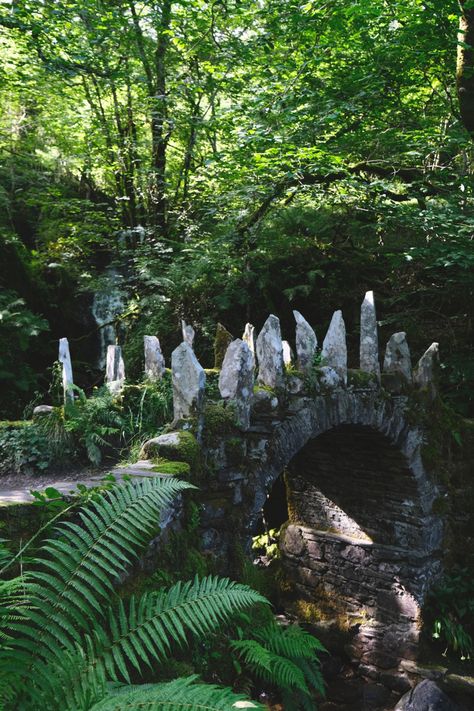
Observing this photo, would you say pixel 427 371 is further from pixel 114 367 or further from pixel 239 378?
pixel 114 367

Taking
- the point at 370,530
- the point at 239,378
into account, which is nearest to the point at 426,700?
the point at 370,530

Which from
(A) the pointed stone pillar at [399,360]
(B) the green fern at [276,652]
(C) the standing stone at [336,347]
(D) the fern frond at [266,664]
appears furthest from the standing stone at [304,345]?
(D) the fern frond at [266,664]

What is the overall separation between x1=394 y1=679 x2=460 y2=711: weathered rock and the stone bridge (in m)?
0.63

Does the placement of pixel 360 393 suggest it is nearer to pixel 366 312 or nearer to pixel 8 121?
pixel 366 312

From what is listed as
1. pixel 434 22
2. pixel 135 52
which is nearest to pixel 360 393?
pixel 434 22

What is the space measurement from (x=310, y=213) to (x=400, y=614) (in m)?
6.95

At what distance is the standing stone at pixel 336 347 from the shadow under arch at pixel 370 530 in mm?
1002

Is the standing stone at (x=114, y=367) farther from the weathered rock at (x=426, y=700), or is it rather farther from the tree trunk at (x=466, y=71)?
the weathered rock at (x=426, y=700)

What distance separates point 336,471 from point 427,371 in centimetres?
200

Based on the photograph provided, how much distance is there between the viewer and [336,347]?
252 inches

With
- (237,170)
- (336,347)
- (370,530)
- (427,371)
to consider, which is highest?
(237,170)

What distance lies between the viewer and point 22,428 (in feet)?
16.7

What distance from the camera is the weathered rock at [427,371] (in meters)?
8.01

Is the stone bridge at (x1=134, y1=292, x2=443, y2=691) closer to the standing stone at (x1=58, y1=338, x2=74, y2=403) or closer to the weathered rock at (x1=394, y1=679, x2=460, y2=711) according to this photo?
the weathered rock at (x1=394, y1=679, x2=460, y2=711)
